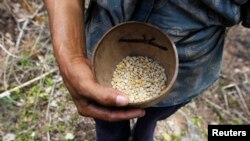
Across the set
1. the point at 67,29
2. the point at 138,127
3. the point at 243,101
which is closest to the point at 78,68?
the point at 67,29

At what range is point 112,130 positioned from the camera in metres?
1.37

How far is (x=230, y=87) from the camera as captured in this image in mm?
2246

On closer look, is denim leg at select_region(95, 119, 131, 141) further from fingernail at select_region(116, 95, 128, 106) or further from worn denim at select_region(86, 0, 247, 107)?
fingernail at select_region(116, 95, 128, 106)

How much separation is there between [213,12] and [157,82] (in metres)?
0.20

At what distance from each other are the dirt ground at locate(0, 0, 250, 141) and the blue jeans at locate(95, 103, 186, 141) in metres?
0.29

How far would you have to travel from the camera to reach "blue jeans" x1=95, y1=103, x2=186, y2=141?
1223 millimetres

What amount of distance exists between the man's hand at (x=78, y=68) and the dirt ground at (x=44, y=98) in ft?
2.99

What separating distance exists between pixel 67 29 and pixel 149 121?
562 mm

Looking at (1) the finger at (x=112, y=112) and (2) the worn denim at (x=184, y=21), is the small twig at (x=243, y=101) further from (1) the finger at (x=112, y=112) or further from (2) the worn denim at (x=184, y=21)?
(1) the finger at (x=112, y=112)

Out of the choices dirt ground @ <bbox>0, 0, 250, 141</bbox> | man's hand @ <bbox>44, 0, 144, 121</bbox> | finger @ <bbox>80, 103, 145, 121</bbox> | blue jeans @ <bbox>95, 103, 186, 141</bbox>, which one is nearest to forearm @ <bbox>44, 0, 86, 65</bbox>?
man's hand @ <bbox>44, 0, 144, 121</bbox>

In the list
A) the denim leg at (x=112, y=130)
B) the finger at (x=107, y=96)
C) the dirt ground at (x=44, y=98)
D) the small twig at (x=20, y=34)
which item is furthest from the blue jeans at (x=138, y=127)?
the small twig at (x=20, y=34)

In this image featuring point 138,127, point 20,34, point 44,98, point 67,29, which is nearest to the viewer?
point 67,29

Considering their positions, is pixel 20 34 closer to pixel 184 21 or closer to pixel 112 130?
pixel 112 130

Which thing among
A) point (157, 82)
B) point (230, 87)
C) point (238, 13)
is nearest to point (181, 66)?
point (157, 82)
